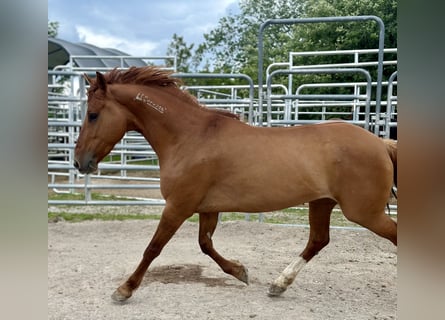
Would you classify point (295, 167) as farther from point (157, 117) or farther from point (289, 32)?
point (289, 32)

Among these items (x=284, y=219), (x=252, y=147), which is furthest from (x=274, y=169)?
(x=284, y=219)

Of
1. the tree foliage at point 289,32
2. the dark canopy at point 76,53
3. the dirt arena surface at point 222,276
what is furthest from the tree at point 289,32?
the dark canopy at point 76,53

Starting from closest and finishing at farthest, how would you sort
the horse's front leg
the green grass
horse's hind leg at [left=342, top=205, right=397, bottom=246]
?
1. horse's hind leg at [left=342, top=205, right=397, bottom=246]
2. the horse's front leg
3. the green grass

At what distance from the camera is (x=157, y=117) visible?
298cm

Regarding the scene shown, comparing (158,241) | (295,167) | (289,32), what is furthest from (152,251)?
(289,32)

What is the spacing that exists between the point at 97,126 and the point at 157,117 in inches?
16.7

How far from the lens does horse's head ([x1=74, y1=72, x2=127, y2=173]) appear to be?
288 centimetres

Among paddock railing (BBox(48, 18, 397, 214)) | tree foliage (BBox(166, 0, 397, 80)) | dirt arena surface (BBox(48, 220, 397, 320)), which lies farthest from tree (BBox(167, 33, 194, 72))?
dirt arena surface (BBox(48, 220, 397, 320))

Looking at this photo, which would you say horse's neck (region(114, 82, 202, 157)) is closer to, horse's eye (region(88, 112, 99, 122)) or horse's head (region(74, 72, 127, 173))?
horse's head (region(74, 72, 127, 173))

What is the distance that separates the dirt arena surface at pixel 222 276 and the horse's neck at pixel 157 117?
3.66 feet

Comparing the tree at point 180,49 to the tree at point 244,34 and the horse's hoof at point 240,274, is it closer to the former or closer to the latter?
the tree at point 244,34

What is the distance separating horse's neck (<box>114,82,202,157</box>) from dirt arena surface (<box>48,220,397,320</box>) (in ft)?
3.66

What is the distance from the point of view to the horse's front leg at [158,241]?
A: 2845mm
